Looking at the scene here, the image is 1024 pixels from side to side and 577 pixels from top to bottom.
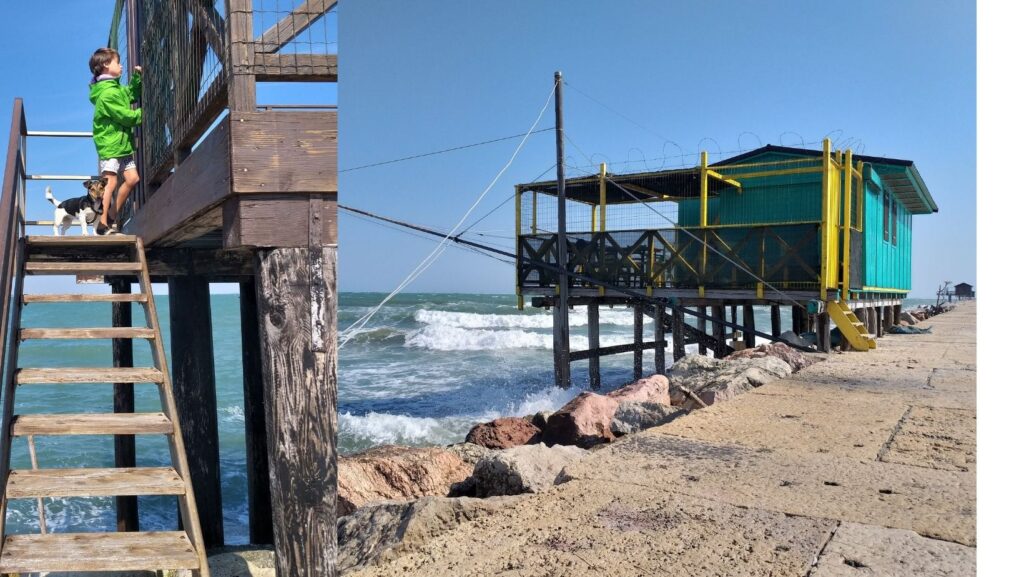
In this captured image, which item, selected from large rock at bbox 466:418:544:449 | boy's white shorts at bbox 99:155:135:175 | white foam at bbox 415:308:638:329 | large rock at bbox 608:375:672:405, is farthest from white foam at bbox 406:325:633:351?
boy's white shorts at bbox 99:155:135:175

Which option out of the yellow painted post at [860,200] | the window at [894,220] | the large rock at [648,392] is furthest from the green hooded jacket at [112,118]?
the window at [894,220]

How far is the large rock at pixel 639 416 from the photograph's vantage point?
598cm

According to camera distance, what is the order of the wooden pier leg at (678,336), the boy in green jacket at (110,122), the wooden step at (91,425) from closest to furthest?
the wooden step at (91,425) → the boy in green jacket at (110,122) → the wooden pier leg at (678,336)

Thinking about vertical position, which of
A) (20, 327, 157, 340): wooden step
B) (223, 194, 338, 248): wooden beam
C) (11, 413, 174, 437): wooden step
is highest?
(223, 194, 338, 248): wooden beam

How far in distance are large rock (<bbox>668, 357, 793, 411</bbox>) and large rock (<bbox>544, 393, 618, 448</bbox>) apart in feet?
2.31

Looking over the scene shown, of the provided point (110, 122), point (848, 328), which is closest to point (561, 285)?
point (848, 328)

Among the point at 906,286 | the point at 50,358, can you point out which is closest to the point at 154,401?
the point at 50,358

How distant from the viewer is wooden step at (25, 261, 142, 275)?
178 inches

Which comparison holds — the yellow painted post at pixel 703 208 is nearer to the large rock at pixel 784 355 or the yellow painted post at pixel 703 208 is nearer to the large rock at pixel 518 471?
the large rock at pixel 784 355

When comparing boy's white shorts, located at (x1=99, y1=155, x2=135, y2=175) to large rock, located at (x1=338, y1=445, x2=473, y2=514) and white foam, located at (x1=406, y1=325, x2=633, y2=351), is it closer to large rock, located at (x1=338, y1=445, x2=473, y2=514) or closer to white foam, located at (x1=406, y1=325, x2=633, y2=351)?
large rock, located at (x1=338, y1=445, x2=473, y2=514)

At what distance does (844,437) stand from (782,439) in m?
0.40

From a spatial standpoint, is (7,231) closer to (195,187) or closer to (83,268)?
(83,268)

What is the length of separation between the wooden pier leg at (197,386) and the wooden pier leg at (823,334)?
25.9 feet

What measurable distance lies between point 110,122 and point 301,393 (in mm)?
3549
